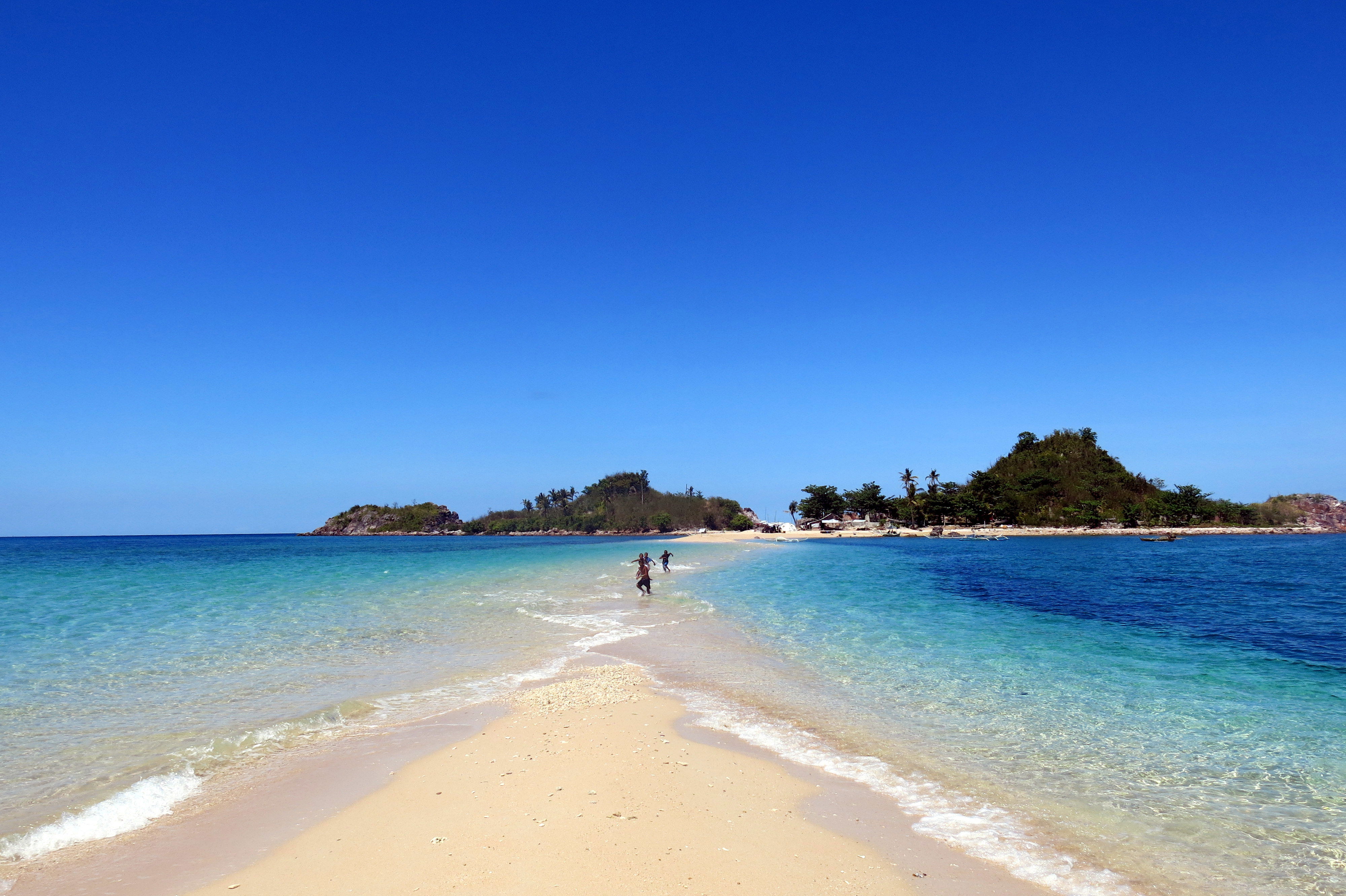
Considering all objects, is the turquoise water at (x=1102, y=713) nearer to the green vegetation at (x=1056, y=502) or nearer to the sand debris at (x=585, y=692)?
the sand debris at (x=585, y=692)

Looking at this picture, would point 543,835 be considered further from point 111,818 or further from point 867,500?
point 867,500

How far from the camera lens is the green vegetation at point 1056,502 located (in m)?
103

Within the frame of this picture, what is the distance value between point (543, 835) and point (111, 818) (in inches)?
165

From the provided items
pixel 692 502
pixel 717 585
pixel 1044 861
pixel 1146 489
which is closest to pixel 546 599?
pixel 717 585

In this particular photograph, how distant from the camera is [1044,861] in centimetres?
514

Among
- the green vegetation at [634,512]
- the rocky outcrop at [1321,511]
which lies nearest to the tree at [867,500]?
the green vegetation at [634,512]

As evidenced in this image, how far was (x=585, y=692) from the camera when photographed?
422 inches

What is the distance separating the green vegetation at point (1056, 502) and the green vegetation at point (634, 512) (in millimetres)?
38245

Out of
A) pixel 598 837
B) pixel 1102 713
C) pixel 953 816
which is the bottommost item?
pixel 1102 713

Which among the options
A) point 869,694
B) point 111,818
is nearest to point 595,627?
point 869,694

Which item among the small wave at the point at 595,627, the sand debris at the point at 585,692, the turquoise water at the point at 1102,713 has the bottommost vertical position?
the turquoise water at the point at 1102,713

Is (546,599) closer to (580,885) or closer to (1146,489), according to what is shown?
(580,885)

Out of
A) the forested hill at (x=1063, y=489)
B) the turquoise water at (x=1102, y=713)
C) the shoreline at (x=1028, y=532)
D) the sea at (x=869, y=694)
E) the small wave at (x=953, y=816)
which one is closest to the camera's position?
the small wave at (x=953, y=816)

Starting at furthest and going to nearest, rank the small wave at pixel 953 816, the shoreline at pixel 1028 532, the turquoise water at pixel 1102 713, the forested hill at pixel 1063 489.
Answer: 1. the forested hill at pixel 1063 489
2. the shoreline at pixel 1028 532
3. the turquoise water at pixel 1102 713
4. the small wave at pixel 953 816
